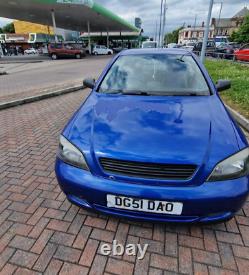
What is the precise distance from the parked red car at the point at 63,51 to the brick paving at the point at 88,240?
26.5m

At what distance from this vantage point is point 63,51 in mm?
26609

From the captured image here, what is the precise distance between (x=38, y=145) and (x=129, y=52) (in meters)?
2.20

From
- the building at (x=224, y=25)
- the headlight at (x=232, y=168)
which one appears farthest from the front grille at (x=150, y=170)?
the building at (x=224, y=25)

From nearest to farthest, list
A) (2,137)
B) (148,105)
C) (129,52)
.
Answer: (148,105) < (129,52) < (2,137)

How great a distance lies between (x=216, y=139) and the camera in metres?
1.91

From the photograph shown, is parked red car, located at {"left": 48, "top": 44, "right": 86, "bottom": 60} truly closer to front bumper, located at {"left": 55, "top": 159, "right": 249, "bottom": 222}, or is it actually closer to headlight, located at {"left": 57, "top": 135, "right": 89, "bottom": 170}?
headlight, located at {"left": 57, "top": 135, "right": 89, "bottom": 170}

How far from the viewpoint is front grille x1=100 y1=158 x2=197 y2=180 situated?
1748 millimetres

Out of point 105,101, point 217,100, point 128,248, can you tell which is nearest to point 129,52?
point 105,101

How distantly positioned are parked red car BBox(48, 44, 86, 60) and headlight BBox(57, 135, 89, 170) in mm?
27226

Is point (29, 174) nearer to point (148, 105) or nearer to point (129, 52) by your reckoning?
point (148, 105)

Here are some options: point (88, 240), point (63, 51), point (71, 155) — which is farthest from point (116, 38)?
point (88, 240)

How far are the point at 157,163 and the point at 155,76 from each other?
5.51ft

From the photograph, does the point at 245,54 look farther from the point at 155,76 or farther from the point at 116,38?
the point at 116,38

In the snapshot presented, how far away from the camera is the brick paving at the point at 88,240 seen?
1854mm
